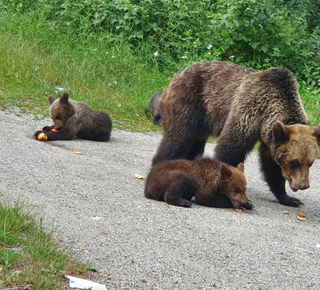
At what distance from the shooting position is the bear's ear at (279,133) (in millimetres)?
6277

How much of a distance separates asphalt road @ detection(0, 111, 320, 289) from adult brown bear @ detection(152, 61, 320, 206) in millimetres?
516

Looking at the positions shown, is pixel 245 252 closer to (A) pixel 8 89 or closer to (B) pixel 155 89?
(A) pixel 8 89

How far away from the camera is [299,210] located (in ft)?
23.2

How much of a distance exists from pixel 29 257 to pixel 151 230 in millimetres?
1305

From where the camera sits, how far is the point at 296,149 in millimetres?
6363

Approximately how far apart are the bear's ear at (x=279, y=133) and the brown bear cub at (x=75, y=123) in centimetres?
376

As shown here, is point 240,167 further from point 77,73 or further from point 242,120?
point 77,73

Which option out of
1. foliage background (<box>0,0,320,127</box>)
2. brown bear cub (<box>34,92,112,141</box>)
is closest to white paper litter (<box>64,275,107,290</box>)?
brown bear cub (<box>34,92,112,141</box>)

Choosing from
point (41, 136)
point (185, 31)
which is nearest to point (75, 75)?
point (185, 31)

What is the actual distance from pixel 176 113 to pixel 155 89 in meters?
5.55

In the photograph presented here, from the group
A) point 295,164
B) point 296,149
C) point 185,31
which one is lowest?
point 295,164

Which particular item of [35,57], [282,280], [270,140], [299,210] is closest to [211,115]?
[270,140]

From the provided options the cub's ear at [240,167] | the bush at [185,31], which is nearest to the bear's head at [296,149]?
the cub's ear at [240,167]

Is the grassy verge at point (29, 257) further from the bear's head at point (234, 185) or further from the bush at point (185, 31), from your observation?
the bush at point (185, 31)
